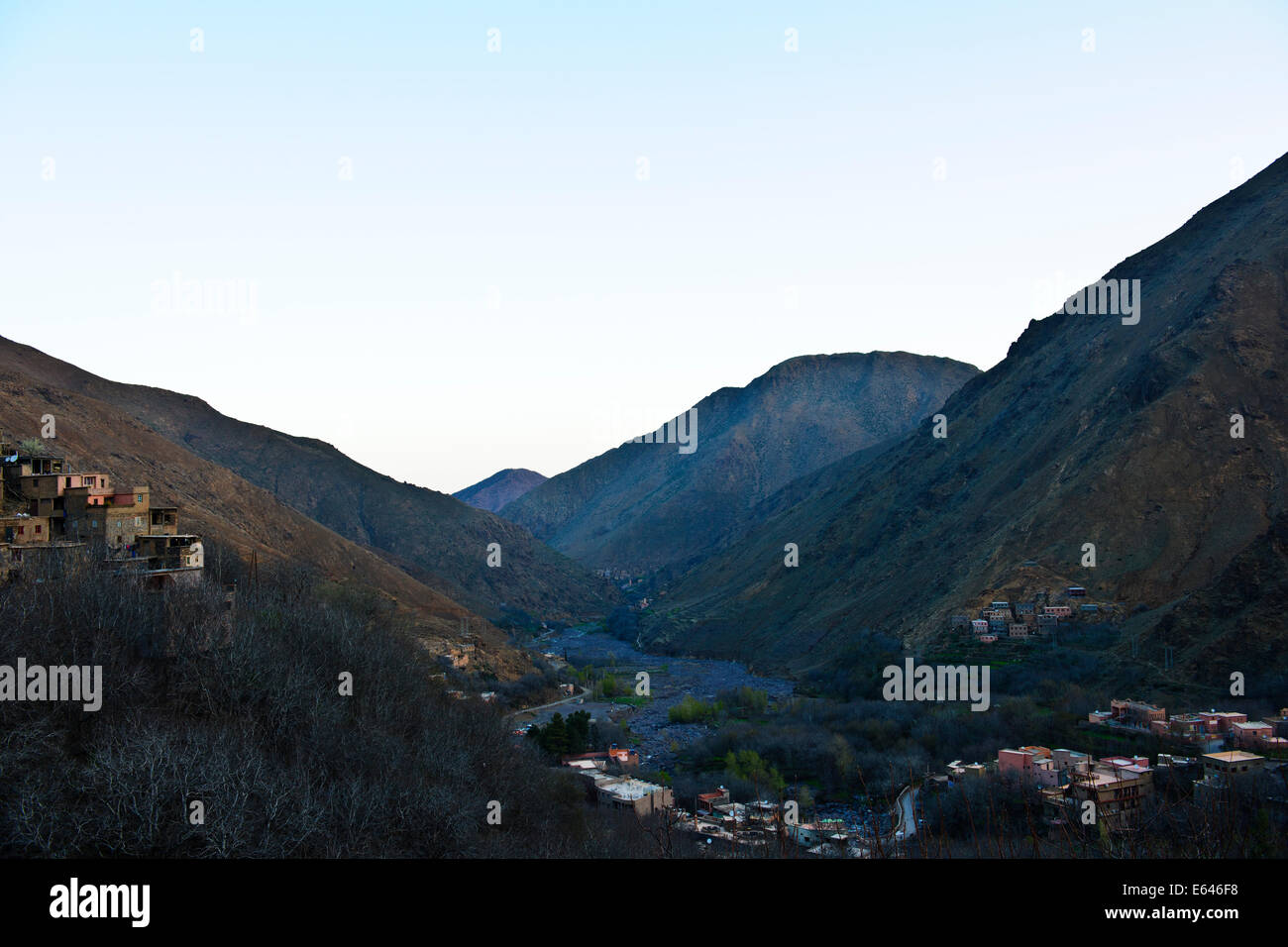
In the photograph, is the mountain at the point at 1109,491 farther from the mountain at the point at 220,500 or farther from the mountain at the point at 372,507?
the mountain at the point at 372,507

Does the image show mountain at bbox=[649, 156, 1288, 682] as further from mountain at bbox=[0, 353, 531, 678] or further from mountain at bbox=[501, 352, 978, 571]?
mountain at bbox=[501, 352, 978, 571]

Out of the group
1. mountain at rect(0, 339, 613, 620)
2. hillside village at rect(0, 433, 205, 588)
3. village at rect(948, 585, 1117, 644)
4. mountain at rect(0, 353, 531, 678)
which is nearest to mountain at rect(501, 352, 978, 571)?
mountain at rect(0, 339, 613, 620)

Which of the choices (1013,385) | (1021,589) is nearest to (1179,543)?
(1021,589)

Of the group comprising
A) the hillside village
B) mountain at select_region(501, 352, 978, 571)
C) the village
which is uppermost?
mountain at select_region(501, 352, 978, 571)

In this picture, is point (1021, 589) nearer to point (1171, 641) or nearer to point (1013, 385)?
point (1171, 641)
